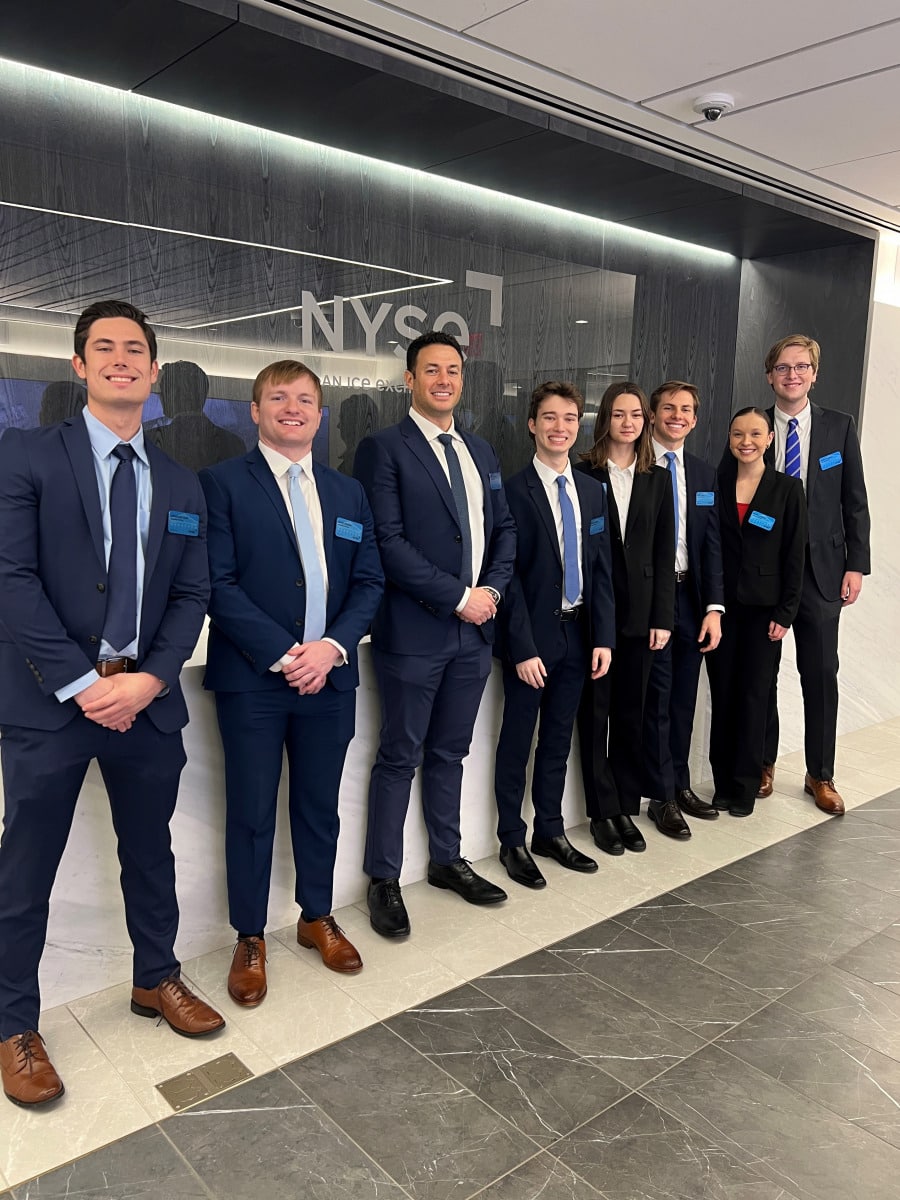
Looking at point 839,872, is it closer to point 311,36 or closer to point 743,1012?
point 743,1012

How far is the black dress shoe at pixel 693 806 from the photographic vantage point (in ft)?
14.7

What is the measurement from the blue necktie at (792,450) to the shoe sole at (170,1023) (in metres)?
3.55

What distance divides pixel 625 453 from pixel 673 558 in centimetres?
50

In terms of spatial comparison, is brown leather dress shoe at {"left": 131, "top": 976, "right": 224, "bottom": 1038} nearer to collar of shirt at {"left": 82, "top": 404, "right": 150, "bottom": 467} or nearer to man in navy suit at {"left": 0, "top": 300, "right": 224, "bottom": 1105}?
man in navy suit at {"left": 0, "top": 300, "right": 224, "bottom": 1105}

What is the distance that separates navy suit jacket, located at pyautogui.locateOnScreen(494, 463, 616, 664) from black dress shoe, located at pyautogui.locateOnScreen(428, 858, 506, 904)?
833mm

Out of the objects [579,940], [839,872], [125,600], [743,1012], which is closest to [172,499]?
[125,600]

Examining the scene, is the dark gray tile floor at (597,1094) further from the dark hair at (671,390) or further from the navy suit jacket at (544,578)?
the dark hair at (671,390)

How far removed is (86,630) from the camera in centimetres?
239

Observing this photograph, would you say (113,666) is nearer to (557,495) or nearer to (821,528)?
(557,495)

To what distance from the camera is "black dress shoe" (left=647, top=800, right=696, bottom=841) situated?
423 cm

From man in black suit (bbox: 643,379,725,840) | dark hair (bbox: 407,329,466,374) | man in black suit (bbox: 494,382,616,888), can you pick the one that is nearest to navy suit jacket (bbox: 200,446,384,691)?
dark hair (bbox: 407,329,466,374)

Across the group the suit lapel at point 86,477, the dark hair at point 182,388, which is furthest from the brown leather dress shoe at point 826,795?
the suit lapel at point 86,477

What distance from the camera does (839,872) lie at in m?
3.97

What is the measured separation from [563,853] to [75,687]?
7.48ft
